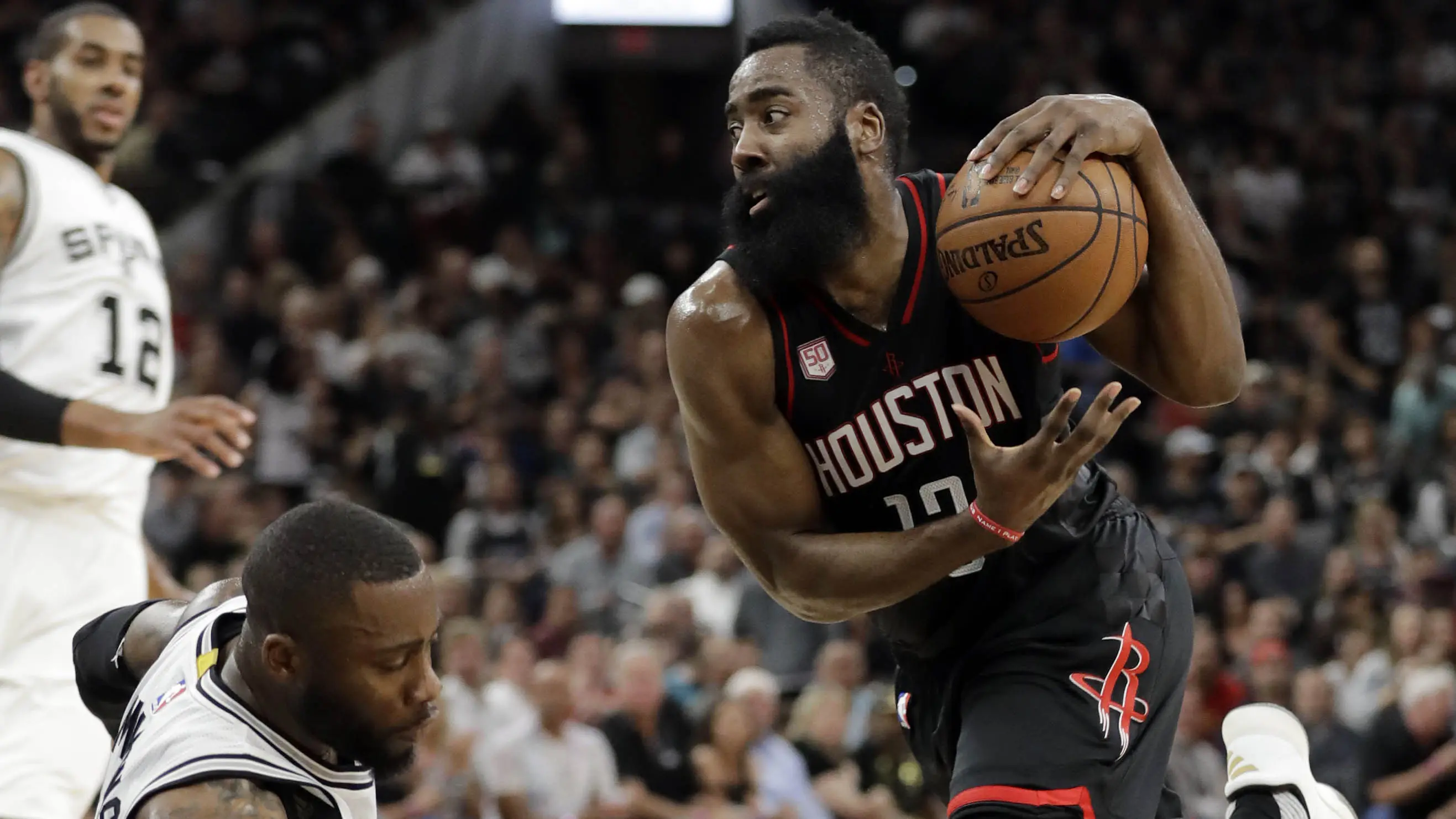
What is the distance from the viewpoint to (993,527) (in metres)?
3.23

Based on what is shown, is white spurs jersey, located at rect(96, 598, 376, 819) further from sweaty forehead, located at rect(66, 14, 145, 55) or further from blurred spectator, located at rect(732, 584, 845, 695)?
blurred spectator, located at rect(732, 584, 845, 695)

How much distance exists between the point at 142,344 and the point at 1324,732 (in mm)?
6660

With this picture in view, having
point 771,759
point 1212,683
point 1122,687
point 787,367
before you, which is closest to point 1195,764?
point 1212,683

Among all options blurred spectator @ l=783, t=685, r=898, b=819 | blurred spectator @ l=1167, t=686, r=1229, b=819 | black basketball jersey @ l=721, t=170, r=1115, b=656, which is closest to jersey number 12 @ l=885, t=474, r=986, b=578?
black basketball jersey @ l=721, t=170, r=1115, b=656

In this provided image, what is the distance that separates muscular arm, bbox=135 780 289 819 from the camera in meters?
2.60

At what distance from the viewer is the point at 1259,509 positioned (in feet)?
35.6

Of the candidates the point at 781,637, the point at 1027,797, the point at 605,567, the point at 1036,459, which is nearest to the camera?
the point at 1036,459

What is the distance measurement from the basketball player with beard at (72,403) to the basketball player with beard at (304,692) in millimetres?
1285

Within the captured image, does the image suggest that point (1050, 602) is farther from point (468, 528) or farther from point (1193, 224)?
point (468, 528)

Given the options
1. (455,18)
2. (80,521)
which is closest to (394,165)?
(455,18)

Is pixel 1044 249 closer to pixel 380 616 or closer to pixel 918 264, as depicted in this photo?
pixel 918 264

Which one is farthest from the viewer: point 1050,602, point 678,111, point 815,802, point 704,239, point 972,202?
point 678,111

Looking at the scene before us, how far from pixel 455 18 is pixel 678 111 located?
247 centimetres

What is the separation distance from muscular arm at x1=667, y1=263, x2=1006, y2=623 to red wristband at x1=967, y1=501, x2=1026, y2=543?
0.27 metres
